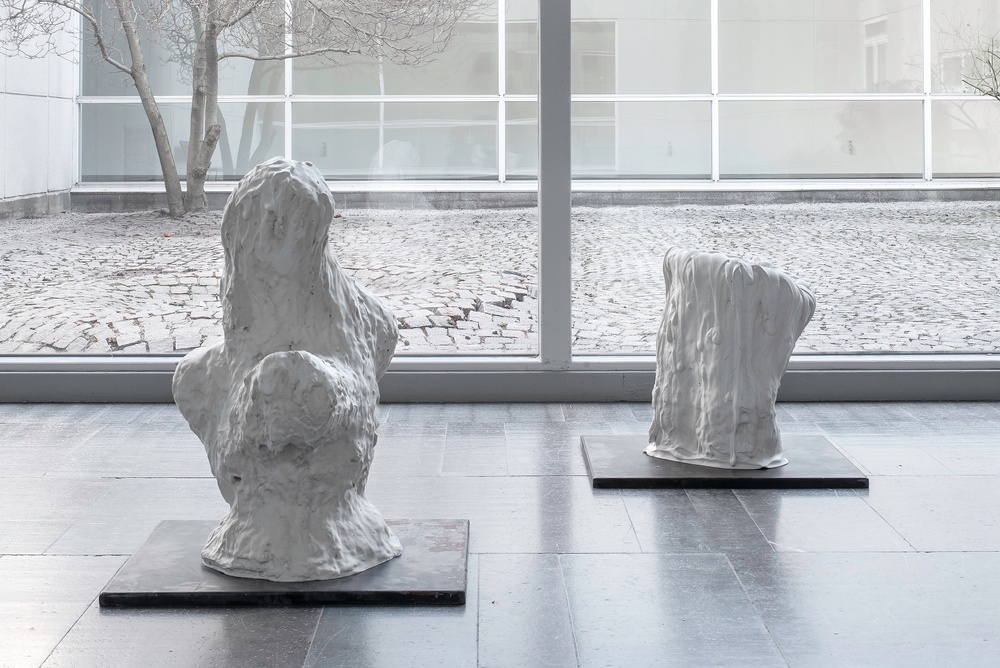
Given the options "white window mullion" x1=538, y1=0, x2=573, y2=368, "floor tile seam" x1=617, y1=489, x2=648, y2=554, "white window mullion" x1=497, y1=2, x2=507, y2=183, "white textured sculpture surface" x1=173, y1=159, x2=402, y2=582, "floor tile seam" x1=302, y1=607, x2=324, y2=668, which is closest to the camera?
"floor tile seam" x1=302, y1=607, x2=324, y2=668

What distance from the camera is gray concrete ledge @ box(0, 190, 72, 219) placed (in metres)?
5.39

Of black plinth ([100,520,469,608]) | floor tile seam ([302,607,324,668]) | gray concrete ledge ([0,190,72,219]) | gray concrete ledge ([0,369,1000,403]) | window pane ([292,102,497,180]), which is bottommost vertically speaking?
floor tile seam ([302,607,324,668])

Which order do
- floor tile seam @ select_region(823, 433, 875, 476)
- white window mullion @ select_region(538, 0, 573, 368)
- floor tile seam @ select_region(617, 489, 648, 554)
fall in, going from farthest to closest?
white window mullion @ select_region(538, 0, 573, 368), floor tile seam @ select_region(823, 433, 875, 476), floor tile seam @ select_region(617, 489, 648, 554)

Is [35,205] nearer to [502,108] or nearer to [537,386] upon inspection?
[502,108]

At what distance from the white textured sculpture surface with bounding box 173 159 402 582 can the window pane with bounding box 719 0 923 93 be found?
10.0ft

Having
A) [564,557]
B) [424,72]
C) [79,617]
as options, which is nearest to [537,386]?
[424,72]

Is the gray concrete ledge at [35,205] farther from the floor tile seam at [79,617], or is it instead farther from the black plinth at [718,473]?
the black plinth at [718,473]

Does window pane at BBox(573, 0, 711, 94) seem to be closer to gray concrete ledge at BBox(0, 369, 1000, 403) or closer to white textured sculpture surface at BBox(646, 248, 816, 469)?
gray concrete ledge at BBox(0, 369, 1000, 403)

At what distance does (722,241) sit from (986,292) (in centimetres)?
132

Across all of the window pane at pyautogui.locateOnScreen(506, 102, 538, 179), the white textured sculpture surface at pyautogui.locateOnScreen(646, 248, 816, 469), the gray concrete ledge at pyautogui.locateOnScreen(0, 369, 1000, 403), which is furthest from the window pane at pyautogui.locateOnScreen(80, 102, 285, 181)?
the white textured sculpture surface at pyautogui.locateOnScreen(646, 248, 816, 469)

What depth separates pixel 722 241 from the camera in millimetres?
5480

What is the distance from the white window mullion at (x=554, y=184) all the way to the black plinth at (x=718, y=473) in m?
1.25

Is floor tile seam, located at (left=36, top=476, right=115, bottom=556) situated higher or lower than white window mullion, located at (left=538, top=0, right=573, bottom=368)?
lower

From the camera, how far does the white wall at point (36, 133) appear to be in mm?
5355
